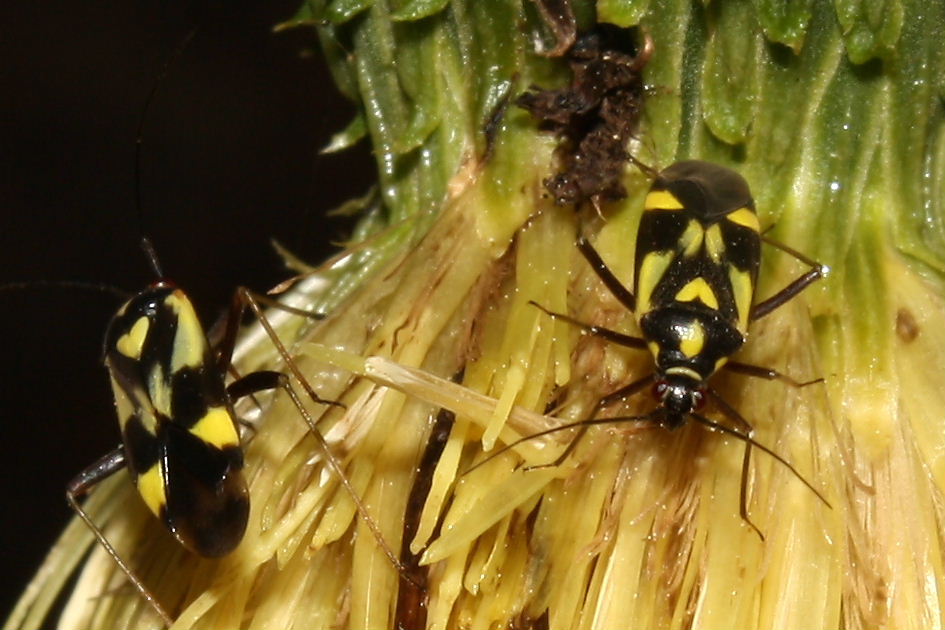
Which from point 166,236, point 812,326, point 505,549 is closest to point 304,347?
point 505,549

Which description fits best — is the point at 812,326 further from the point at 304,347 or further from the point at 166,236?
the point at 166,236

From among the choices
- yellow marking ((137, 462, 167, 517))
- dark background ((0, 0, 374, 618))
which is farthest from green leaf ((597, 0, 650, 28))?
dark background ((0, 0, 374, 618))

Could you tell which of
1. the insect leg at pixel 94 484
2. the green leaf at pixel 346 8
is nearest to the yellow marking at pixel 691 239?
the green leaf at pixel 346 8

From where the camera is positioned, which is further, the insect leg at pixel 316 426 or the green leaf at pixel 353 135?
the green leaf at pixel 353 135

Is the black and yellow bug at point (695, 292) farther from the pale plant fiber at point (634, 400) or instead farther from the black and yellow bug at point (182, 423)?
the black and yellow bug at point (182, 423)

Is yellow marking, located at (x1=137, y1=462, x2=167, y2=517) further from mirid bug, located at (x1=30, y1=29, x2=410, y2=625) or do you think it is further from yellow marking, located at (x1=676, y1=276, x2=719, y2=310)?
yellow marking, located at (x1=676, y1=276, x2=719, y2=310)

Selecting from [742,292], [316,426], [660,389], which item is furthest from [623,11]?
[316,426]

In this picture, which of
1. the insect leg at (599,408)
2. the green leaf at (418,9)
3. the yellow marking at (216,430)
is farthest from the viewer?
the green leaf at (418,9)
